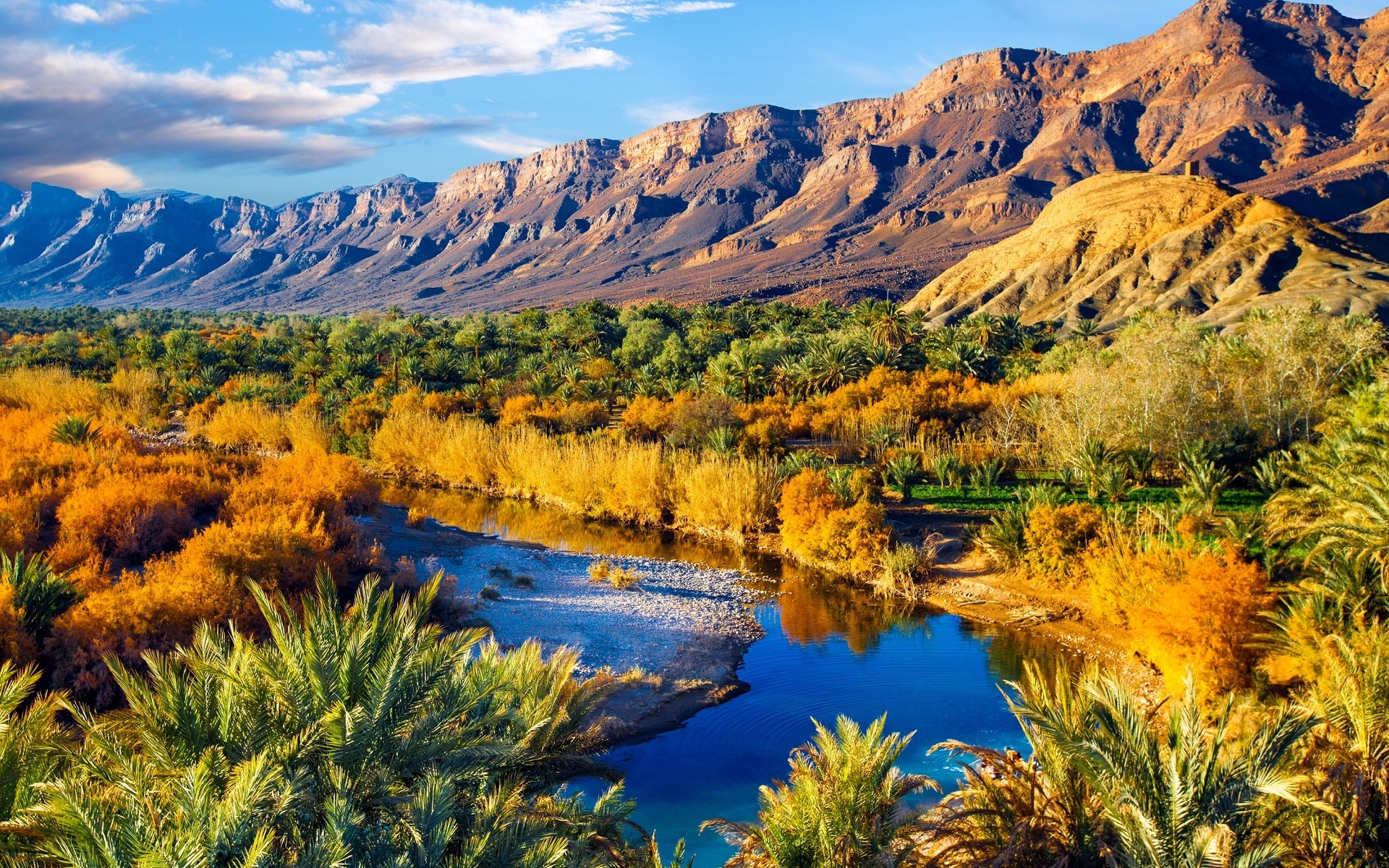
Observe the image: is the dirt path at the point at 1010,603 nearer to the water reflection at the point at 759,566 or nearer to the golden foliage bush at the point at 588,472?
the water reflection at the point at 759,566

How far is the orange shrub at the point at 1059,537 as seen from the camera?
54.4 ft

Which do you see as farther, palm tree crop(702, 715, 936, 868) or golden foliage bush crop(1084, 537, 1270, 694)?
golden foliage bush crop(1084, 537, 1270, 694)

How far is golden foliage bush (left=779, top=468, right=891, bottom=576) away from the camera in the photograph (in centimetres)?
1916

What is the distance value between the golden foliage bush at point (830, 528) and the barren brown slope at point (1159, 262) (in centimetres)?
4198

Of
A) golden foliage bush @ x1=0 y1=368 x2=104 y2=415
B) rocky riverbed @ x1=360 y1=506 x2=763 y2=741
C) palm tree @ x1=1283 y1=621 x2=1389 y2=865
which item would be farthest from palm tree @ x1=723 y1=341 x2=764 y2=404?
palm tree @ x1=1283 y1=621 x2=1389 y2=865

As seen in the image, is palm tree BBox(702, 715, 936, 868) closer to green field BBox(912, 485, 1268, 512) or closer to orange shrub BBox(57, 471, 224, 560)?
orange shrub BBox(57, 471, 224, 560)

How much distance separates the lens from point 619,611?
55.0 ft

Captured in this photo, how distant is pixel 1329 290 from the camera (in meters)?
54.2

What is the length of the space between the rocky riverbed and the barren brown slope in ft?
151

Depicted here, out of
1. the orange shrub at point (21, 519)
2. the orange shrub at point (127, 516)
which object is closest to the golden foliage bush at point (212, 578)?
the orange shrub at point (127, 516)

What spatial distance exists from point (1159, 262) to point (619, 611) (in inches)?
2529

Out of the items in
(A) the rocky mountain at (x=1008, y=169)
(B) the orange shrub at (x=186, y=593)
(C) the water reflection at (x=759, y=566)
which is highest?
(A) the rocky mountain at (x=1008, y=169)

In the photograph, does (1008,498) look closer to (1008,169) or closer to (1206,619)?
(1206,619)

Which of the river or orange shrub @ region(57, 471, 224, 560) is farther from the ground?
orange shrub @ region(57, 471, 224, 560)
